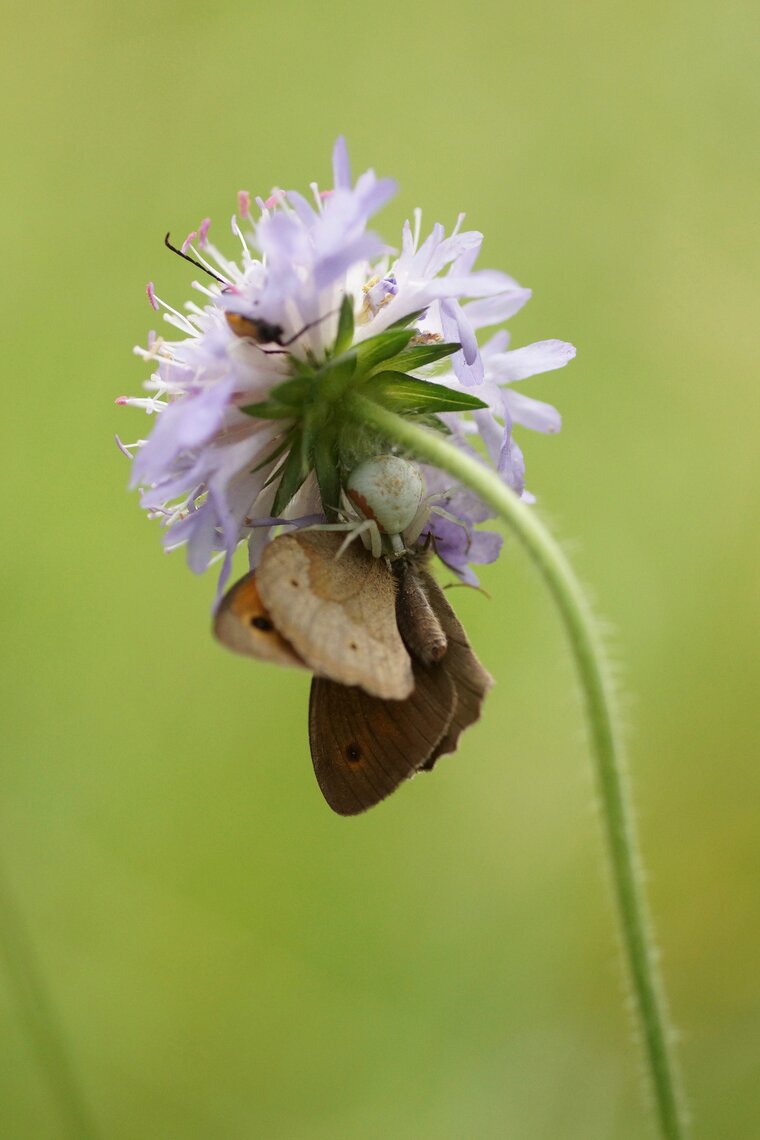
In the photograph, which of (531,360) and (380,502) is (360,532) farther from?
(531,360)

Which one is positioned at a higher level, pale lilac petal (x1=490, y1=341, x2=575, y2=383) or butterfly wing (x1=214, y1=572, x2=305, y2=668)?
pale lilac petal (x1=490, y1=341, x2=575, y2=383)

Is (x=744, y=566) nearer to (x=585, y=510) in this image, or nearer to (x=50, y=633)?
(x=585, y=510)

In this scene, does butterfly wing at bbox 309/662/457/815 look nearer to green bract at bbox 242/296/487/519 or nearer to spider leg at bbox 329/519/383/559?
spider leg at bbox 329/519/383/559

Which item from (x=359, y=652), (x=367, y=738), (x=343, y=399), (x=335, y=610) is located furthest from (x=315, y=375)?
(x=367, y=738)

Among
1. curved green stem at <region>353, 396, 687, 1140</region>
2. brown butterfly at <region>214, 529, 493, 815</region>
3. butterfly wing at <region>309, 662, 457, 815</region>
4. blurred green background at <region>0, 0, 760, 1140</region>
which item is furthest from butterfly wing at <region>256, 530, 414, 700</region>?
blurred green background at <region>0, 0, 760, 1140</region>

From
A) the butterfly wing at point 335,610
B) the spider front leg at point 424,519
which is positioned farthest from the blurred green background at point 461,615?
the butterfly wing at point 335,610

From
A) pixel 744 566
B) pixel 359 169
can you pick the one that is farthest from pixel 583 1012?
pixel 359 169

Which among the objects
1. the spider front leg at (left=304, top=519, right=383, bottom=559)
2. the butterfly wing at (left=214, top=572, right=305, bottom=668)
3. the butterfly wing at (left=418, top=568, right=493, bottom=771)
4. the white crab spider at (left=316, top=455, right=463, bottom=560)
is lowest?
the butterfly wing at (left=214, top=572, right=305, bottom=668)
